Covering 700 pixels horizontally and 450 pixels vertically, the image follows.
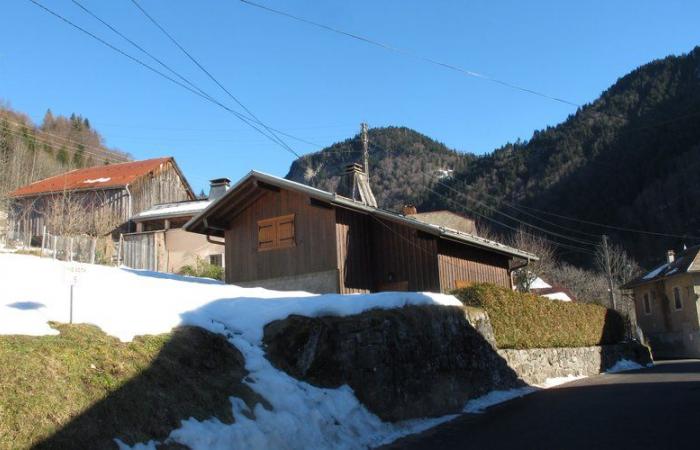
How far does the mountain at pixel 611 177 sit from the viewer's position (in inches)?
2432

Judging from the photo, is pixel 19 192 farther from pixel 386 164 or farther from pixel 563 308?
pixel 386 164

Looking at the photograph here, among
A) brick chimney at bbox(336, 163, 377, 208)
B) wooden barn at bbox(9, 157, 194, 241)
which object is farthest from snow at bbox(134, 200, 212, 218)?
brick chimney at bbox(336, 163, 377, 208)

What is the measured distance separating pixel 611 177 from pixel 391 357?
63488mm

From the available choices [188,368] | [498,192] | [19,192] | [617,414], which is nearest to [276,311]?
[188,368]

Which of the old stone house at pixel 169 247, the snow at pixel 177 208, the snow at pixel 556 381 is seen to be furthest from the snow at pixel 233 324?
the snow at pixel 177 208

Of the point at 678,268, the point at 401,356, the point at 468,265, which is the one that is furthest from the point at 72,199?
the point at 678,268

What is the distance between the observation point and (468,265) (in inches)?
891

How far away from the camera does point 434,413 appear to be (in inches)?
481

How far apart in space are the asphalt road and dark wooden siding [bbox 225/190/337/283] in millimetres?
8101

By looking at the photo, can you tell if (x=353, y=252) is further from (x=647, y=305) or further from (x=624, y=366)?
(x=647, y=305)

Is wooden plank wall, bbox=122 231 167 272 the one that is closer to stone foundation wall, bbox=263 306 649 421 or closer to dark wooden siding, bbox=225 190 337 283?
dark wooden siding, bbox=225 190 337 283

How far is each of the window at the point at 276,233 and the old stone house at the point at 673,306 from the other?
31.8m

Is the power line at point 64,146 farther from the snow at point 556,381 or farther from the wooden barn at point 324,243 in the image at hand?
the snow at point 556,381

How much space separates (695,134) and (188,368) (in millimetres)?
68891
